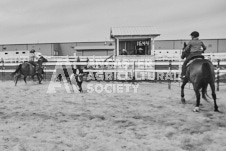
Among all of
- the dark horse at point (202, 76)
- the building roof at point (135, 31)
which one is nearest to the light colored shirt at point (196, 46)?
the dark horse at point (202, 76)

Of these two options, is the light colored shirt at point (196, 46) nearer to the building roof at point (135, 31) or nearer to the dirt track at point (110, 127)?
the dirt track at point (110, 127)

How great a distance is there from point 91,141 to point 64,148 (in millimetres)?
513

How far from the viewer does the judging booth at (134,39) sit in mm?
15399

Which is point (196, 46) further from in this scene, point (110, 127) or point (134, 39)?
point (134, 39)

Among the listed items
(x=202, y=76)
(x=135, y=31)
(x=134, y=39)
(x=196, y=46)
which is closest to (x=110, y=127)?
(x=202, y=76)

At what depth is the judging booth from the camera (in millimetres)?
15399

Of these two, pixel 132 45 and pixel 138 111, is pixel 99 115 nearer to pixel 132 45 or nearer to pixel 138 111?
pixel 138 111

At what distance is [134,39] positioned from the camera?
16.3m

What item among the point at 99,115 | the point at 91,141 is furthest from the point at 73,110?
the point at 91,141

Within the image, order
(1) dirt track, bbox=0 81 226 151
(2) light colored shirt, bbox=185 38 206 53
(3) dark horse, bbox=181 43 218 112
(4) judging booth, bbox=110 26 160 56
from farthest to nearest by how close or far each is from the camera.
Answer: (4) judging booth, bbox=110 26 160 56
(2) light colored shirt, bbox=185 38 206 53
(3) dark horse, bbox=181 43 218 112
(1) dirt track, bbox=0 81 226 151

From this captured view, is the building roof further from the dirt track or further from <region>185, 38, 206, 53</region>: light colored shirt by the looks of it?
the dirt track

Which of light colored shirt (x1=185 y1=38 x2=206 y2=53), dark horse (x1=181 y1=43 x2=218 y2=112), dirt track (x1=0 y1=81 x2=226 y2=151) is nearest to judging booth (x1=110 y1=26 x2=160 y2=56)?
light colored shirt (x1=185 y1=38 x2=206 y2=53)

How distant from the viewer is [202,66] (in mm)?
5996

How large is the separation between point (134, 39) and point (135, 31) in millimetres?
662
